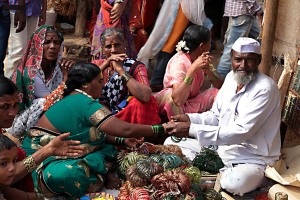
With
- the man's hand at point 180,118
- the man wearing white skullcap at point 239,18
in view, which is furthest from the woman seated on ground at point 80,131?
the man wearing white skullcap at point 239,18

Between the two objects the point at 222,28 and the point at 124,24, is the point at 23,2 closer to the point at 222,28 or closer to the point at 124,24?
the point at 124,24

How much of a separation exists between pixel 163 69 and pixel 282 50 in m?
1.80

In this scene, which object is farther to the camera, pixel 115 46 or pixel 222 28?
pixel 222 28

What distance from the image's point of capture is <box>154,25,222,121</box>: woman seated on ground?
555 cm

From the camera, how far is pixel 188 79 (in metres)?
5.50

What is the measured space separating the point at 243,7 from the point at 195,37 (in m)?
1.22

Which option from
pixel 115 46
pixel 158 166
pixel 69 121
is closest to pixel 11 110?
pixel 69 121

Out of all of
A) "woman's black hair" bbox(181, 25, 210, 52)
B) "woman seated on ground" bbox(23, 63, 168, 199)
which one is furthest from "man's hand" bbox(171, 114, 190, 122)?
"woman's black hair" bbox(181, 25, 210, 52)

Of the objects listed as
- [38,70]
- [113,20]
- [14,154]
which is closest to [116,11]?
[113,20]

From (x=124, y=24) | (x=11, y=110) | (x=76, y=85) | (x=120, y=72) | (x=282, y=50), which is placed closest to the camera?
(x=11, y=110)

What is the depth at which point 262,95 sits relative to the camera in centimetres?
452

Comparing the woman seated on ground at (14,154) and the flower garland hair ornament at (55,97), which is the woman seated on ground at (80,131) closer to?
the flower garland hair ornament at (55,97)

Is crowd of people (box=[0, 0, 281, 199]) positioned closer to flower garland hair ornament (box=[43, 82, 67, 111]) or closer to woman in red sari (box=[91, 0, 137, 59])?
flower garland hair ornament (box=[43, 82, 67, 111])

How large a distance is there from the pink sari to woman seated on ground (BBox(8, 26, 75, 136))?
1.00m
